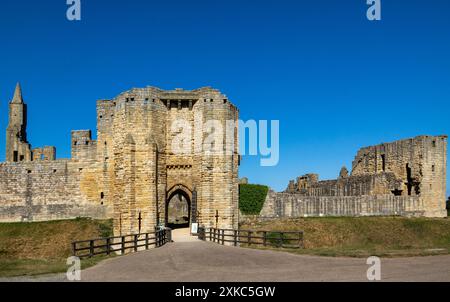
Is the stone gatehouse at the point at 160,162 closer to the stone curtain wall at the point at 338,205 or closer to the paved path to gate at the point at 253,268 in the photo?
the stone curtain wall at the point at 338,205

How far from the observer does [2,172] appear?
146ft

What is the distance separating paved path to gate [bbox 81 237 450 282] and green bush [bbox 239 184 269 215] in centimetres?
1650

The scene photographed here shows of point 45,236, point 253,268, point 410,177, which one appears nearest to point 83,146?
point 45,236

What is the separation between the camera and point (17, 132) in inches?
2474

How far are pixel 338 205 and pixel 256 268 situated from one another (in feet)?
88.3

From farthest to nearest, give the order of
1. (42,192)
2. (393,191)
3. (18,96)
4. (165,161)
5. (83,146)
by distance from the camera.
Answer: (18,96) → (393,191) → (42,192) → (83,146) → (165,161)

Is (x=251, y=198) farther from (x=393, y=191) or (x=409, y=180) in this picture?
(x=409, y=180)

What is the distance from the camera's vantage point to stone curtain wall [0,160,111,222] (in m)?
43.1

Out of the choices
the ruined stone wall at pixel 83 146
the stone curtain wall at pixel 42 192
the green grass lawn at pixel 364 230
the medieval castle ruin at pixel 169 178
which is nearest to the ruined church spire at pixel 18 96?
the medieval castle ruin at pixel 169 178

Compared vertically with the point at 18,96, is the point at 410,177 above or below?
below

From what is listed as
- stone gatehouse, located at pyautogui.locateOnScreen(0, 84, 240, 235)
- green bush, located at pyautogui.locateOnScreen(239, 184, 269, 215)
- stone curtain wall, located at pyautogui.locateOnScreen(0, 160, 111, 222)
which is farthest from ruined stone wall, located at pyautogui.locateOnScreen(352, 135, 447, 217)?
stone curtain wall, located at pyautogui.locateOnScreen(0, 160, 111, 222)

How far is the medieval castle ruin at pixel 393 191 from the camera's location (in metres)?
42.7

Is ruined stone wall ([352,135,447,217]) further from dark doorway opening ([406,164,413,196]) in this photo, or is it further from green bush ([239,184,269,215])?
green bush ([239,184,269,215])
